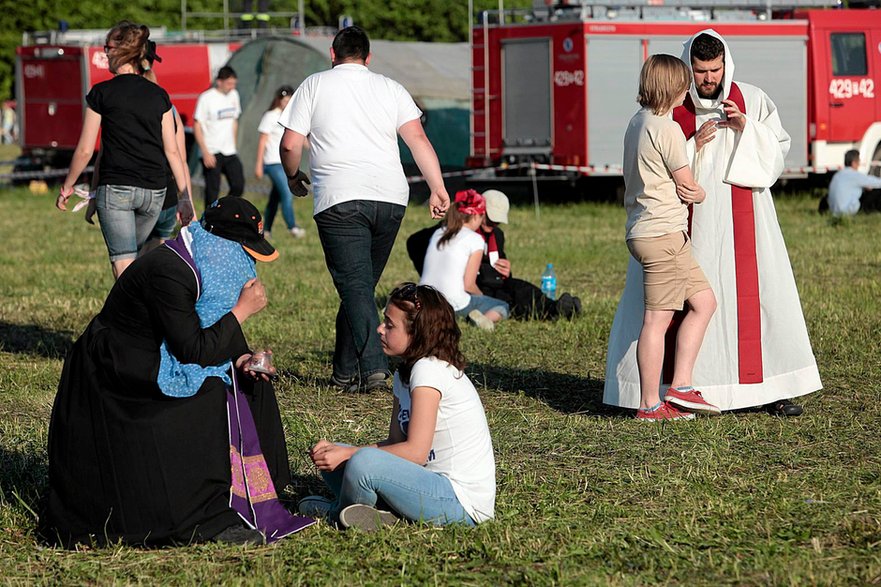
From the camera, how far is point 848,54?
18859 millimetres

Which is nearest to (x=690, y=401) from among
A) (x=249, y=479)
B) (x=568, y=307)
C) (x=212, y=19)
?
(x=249, y=479)

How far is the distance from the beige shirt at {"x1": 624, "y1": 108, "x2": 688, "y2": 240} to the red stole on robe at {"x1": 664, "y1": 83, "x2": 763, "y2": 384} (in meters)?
0.26

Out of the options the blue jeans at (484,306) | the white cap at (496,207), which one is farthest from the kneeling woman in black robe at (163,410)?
the white cap at (496,207)

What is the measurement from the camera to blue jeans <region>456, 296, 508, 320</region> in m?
9.32

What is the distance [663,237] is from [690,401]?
2.49 ft

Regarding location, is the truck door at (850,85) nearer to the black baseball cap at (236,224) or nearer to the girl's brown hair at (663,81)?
the girl's brown hair at (663,81)

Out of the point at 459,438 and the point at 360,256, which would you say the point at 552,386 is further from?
the point at 459,438

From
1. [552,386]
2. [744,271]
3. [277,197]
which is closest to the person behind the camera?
[744,271]

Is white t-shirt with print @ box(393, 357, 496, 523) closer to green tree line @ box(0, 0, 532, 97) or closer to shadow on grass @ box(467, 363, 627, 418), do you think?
shadow on grass @ box(467, 363, 627, 418)

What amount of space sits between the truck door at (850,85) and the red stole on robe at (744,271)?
1304 cm

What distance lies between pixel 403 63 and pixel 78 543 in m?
18.6

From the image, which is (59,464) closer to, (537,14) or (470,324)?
(470,324)

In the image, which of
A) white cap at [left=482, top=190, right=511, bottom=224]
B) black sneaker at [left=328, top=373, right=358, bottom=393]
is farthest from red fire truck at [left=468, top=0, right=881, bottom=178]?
black sneaker at [left=328, top=373, right=358, bottom=393]

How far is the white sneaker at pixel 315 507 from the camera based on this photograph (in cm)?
483
